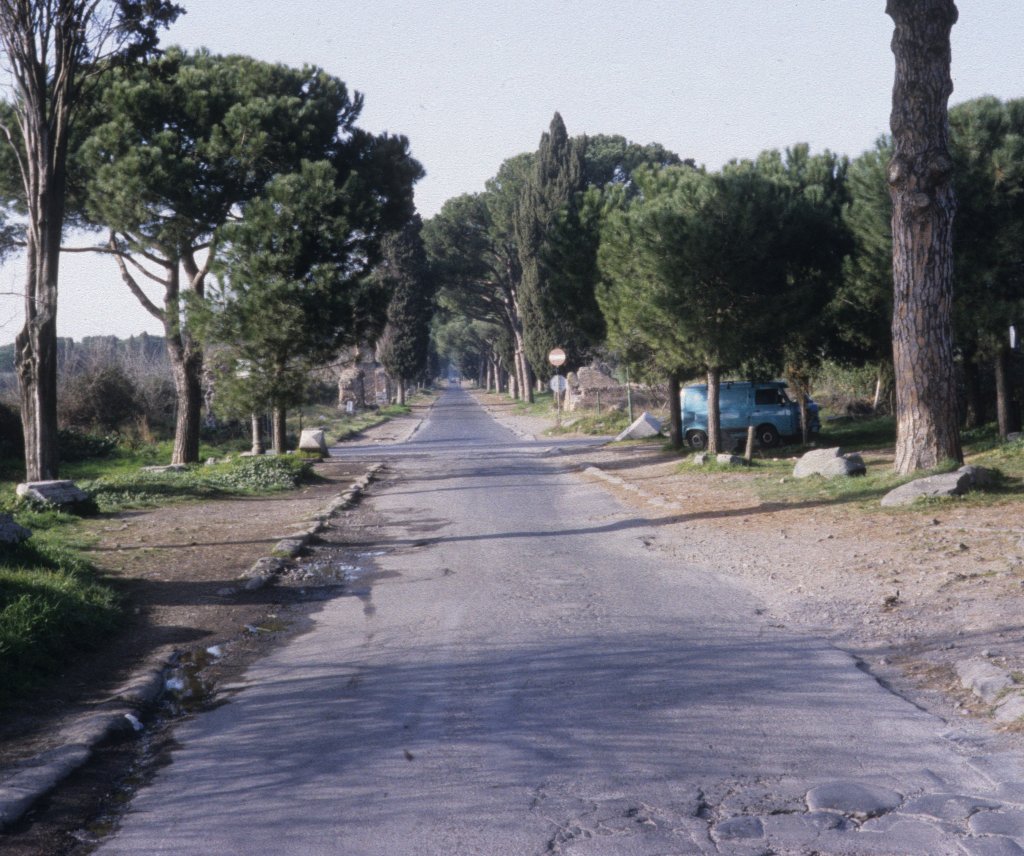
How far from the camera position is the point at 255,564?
1126 centimetres

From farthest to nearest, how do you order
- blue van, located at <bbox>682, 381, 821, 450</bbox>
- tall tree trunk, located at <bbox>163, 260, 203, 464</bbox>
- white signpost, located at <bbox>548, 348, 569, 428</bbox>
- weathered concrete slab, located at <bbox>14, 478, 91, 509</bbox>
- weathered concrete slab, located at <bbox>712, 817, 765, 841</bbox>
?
white signpost, located at <bbox>548, 348, 569, 428</bbox> < blue van, located at <bbox>682, 381, 821, 450</bbox> < tall tree trunk, located at <bbox>163, 260, 203, 464</bbox> < weathered concrete slab, located at <bbox>14, 478, 91, 509</bbox> < weathered concrete slab, located at <bbox>712, 817, 765, 841</bbox>

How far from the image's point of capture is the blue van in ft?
95.2

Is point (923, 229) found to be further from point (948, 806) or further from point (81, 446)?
point (81, 446)

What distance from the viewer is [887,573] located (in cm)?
930

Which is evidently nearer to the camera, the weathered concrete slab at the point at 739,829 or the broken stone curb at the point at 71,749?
the weathered concrete slab at the point at 739,829

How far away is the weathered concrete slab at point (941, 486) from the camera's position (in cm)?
1256

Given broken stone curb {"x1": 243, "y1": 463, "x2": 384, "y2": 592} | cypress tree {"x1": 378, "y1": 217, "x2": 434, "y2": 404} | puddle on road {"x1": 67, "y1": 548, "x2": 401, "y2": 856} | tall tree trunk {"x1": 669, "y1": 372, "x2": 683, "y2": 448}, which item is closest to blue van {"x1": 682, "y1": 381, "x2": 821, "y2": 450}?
tall tree trunk {"x1": 669, "y1": 372, "x2": 683, "y2": 448}

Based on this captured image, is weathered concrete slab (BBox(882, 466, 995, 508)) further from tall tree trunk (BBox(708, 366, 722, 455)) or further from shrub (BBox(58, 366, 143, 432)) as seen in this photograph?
shrub (BBox(58, 366, 143, 432))

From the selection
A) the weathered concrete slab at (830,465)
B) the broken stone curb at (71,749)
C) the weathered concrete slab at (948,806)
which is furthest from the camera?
the weathered concrete slab at (830,465)

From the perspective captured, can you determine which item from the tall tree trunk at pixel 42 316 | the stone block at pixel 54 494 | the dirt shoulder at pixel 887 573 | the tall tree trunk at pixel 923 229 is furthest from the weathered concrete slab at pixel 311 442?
the tall tree trunk at pixel 923 229

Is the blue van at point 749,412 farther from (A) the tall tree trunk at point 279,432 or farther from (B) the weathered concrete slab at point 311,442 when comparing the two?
(A) the tall tree trunk at point 279,432

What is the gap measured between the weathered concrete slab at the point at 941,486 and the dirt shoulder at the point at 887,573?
0.30m

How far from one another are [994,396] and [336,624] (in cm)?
2243

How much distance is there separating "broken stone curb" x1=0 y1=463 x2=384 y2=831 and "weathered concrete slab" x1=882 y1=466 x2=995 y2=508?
8.92 metres
